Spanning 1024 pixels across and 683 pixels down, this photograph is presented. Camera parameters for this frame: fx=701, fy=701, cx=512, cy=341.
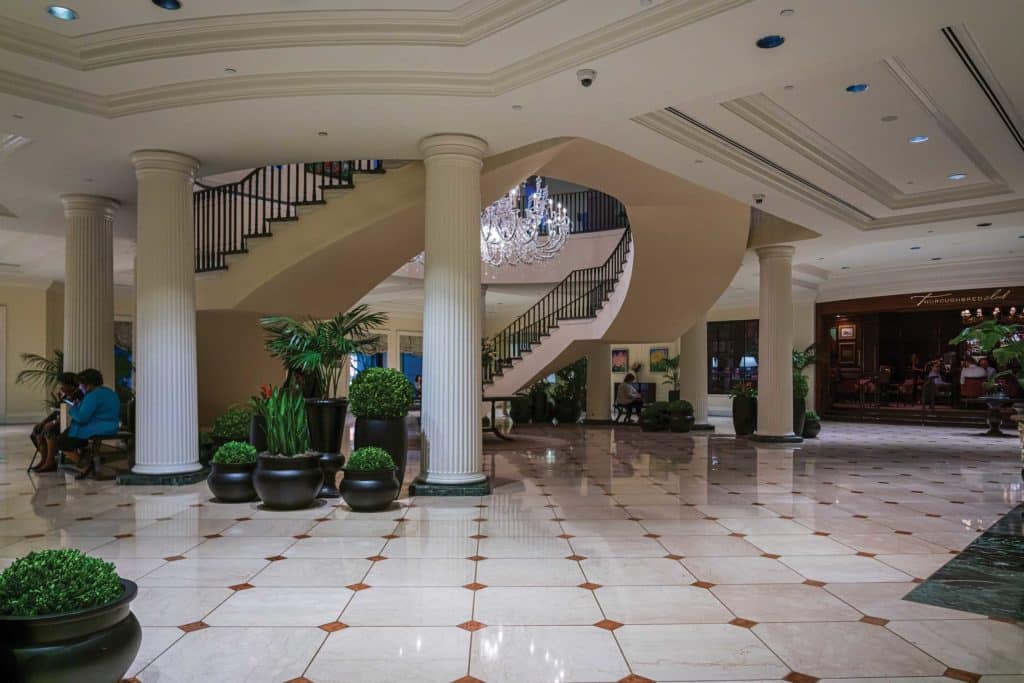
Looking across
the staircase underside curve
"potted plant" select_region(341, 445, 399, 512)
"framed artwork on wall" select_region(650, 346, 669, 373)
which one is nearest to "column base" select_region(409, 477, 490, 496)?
"potted plant" select_region(341, 445, 399, 512)

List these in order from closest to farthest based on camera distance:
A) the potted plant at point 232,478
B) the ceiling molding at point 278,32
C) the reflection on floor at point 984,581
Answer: the reflection on floor at point 984,581
the ceiling molding at point 278,32
the potted plant at point 232,478

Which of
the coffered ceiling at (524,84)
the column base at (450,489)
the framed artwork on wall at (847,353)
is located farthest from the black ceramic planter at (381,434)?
the framed artwork on wall at (847,353)

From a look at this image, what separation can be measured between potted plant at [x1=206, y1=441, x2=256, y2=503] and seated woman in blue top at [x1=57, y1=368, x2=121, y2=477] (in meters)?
2.50

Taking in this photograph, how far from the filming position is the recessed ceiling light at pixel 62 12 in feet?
16.2

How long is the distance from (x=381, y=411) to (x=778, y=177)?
18.1ft

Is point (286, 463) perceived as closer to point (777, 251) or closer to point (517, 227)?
point (517, 227)

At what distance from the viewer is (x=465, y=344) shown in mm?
7105

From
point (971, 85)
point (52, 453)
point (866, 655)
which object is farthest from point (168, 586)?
point (971, 85)

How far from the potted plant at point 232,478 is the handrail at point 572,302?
8.19m

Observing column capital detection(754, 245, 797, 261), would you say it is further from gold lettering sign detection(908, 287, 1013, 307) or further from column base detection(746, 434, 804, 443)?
gold lettering sign detection(908, 287, 1013, 307)

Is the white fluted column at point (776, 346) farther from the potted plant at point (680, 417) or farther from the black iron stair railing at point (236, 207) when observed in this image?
the black iron stair railing at point (236, 207)

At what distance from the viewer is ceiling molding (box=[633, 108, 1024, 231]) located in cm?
691

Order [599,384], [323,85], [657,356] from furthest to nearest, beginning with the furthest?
[657,356] → [599,384] → [323,85]

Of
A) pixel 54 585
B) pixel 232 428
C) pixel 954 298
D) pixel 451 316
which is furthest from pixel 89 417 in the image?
pixel 954 298
